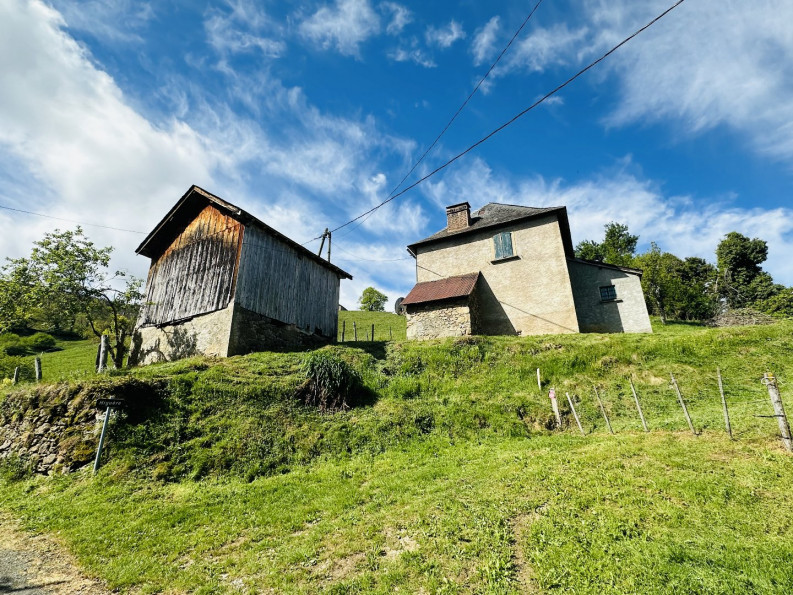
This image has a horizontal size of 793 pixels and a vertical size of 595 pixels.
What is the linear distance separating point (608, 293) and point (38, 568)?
23.3 metres

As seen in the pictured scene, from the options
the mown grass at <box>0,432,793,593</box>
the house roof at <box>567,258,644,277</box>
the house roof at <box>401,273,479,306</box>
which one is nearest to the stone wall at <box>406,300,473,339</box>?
the house roof at <box>401,273,479,306</box>

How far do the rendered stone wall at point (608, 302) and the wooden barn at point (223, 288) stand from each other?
14.4m

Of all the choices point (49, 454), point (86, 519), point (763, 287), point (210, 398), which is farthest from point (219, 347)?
point (763, 287)

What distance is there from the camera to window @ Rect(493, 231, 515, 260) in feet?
69.1

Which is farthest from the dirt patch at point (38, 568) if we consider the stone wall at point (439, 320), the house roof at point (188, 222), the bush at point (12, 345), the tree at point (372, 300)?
the tree at point (372, 300)

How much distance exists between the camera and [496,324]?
20.8m

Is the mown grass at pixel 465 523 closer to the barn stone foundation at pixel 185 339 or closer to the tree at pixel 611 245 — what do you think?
the barn stone foundation at pixel 185 339

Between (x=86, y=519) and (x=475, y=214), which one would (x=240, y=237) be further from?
(x=475, y=214)

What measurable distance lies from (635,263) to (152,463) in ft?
136

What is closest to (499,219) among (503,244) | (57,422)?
(503,244)

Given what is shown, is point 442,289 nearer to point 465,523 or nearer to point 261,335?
point 261,335

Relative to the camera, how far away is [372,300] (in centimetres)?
7012

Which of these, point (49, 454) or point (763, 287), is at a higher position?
point (763, 287)

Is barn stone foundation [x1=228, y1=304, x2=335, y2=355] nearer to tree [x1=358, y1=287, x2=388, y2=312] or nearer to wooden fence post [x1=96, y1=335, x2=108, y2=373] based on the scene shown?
wooden fence post [x1=96, y1=335, x2=108, y2=373]
